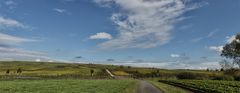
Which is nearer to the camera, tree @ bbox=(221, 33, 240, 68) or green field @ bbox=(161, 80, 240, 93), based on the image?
green field @ bbox=(161, 80, 240, 93)

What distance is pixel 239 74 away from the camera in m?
114

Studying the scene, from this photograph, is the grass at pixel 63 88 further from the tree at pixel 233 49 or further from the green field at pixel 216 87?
the tree at pixel 233 49

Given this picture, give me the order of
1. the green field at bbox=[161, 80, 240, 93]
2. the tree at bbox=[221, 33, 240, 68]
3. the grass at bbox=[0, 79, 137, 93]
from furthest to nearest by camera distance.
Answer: the tree at bbox=[221, 33, 240, 68] < the green field at bbox=[161, 80, 240, 93] < the grass at bbox=[0, 79, 137, 93]

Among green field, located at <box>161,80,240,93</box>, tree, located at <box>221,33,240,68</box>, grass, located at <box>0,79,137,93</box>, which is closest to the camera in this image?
grass, located at <box>0,79,137,93</box>

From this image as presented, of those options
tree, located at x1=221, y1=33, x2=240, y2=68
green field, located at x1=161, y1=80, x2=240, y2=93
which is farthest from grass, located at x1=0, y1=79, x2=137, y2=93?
tree, located at x1=221, y1=33, x2=240, y2=68

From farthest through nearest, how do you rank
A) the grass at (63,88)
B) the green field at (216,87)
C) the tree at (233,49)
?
the tree at (233,49) → the green field at (216,87) → the grass at (63,88)

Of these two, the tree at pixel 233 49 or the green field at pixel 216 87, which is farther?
the tree at pixel 233 49

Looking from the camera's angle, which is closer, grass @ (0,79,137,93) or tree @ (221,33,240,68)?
grass @ (0,79,137,93)

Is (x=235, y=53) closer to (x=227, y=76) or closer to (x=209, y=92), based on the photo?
(x=227, y=76)

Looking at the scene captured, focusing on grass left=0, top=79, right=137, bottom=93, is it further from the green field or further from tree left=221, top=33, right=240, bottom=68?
tree left=221, top=33, right=240, bottom=68

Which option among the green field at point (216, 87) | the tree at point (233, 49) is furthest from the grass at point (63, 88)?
the tree at point (233, 49)

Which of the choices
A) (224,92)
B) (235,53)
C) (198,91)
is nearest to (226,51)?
(235,53)

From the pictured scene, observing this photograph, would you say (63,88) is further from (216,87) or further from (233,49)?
(233,49)

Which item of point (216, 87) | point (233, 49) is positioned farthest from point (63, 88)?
point (233, 49)
